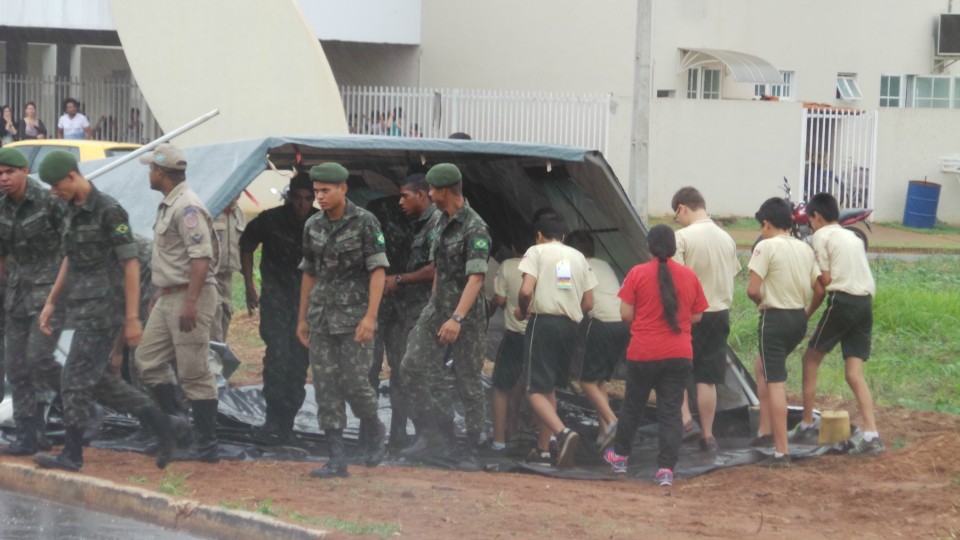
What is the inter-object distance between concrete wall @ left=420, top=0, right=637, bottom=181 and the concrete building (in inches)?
0.9

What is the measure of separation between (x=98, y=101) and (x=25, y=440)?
17.8m

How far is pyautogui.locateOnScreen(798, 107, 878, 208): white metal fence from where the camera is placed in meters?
24.9

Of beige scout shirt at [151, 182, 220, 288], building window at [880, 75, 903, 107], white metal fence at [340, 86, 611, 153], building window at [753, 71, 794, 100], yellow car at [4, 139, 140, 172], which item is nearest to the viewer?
beige scout shirt at [151, 182, 220, 288]

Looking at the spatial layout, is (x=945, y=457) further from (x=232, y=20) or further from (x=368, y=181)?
(x=232, y=20)

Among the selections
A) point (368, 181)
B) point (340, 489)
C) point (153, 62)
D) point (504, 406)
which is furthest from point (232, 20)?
point (340, 489)

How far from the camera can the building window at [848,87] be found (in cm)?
2788

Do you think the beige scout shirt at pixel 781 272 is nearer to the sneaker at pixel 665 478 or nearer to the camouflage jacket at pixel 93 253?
the sneaker at pixel 665 478

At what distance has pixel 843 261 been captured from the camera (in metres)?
8.76

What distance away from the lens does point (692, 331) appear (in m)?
9.11

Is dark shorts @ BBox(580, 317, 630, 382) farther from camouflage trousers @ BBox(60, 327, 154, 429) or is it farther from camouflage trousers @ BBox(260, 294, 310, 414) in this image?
camouflage trousers @ BBox(60, 327, 154, 429)

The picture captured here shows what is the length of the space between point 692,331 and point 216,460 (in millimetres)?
3231

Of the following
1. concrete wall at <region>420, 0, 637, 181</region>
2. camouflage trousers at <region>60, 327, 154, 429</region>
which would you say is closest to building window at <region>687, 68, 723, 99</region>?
concrete wall at <region>420, 0, 637, 181</region>

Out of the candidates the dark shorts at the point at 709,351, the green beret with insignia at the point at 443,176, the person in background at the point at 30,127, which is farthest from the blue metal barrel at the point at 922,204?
the green beret with insignia at the point at 443,176

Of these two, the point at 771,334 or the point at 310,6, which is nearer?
the point at 771,334
